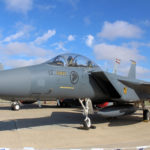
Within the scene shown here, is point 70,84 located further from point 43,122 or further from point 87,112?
point 43,122

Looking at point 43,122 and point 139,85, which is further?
point 43,122

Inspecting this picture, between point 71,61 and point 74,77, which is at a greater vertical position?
point 71,61

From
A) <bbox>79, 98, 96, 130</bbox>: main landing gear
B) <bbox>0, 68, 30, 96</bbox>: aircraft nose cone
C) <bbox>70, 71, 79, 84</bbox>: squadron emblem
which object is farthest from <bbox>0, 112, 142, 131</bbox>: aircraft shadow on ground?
<bbox>0, 68, 30, 96</bbox>: aircraft nose cone

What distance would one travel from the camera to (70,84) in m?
6.37

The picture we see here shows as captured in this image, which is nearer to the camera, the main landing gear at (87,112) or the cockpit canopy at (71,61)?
the cockpit canopy at (71,61)

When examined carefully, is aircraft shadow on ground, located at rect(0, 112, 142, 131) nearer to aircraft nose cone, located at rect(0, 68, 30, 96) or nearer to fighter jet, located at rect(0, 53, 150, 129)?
fighter jet, located at rect(0, 53, 150, 129)

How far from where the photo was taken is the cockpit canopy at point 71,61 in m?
6.39

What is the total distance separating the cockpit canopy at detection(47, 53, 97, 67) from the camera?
6395 mm

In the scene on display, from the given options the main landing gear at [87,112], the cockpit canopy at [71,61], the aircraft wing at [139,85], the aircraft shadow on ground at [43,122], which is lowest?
the aircraft shadow on ground at [43,122]

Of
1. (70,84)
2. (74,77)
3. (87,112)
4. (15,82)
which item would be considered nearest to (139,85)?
(87,112)

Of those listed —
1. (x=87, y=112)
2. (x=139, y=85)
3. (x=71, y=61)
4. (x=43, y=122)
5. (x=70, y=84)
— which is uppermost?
(x=71, y=61)

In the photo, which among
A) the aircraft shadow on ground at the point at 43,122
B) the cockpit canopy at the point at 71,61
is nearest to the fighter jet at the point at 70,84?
the cockpit canopy at the point at 71,61

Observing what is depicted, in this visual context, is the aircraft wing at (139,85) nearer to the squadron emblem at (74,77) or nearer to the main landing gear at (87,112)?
the main landing gear at (87,112)

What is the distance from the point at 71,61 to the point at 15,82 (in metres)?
2.30
